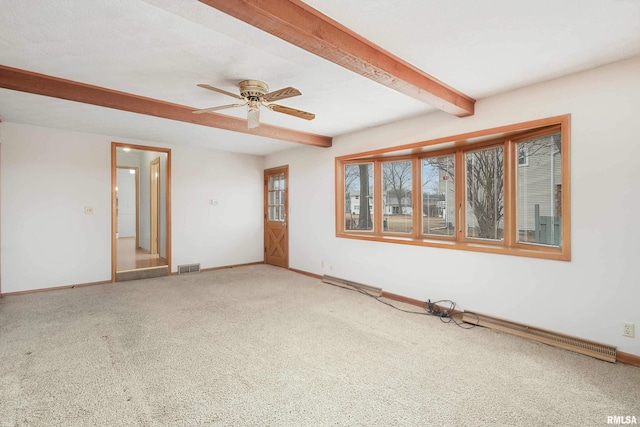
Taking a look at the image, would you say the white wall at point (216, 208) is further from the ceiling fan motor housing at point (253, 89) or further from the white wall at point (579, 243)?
the white wall at point (579, 243)

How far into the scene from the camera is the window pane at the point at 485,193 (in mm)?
3652

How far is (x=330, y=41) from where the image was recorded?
198cm

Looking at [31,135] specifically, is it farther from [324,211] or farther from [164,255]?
[324,211]

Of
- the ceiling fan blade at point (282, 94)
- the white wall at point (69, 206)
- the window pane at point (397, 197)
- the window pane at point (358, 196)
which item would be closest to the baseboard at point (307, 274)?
the window pane at point (358, 196)

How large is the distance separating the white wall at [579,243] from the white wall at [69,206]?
408 centimetres

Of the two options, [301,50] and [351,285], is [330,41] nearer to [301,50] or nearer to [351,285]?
[301,50]

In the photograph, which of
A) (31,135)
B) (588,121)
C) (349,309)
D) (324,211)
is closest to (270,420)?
(349,309)

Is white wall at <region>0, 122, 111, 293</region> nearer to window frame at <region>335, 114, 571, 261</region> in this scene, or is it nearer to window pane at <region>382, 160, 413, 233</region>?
window frame at <region>335, 114, 571, 261</region>

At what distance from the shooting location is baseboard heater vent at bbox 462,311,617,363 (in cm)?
259

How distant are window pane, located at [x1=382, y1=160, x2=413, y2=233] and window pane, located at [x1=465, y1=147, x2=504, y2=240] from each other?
83 cm

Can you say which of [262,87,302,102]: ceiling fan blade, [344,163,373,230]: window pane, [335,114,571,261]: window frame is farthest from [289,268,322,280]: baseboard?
[262,87,302,102]: ceiling fan blade

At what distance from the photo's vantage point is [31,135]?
454 cm

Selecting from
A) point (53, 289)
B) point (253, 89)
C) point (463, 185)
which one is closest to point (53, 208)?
point (53, 289)

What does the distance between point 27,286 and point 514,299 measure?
642 cm
